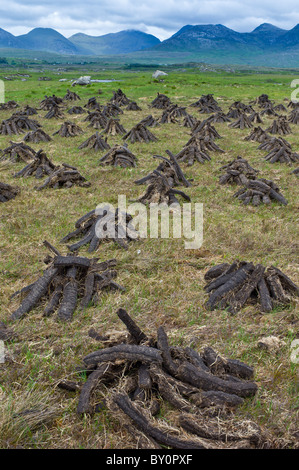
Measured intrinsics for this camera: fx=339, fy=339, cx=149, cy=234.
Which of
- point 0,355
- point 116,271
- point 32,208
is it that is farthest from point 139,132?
point 0,355

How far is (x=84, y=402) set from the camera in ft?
12.3

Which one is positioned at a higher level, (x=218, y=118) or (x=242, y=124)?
(x=218, y=118)

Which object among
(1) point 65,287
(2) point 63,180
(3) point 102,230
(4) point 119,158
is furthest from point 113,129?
(1) point 65,287

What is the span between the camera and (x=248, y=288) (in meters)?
6.07

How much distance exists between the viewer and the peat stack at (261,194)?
10906 millimetres

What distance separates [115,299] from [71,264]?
3.35 feet

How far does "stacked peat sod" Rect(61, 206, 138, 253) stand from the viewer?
813cm

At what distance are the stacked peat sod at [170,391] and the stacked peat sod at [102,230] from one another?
402 centimetres

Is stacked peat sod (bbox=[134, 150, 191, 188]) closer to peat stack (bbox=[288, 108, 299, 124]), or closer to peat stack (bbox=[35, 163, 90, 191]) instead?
peat stack (bbox=[35, 163, 90, 191])

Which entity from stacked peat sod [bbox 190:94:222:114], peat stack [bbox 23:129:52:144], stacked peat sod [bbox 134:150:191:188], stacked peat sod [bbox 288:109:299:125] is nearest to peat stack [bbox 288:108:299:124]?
stacked peat sod [bbox 288:109:299:125]

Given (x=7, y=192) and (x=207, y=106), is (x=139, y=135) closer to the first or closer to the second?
(x=7, y=192)

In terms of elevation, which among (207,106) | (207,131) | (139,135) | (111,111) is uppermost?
(207,106)

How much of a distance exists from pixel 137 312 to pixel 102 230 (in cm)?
316

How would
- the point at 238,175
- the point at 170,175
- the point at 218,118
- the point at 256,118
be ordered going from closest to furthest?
1. the point at 170,175
2. the point at 238,175
3. the point at 218,118
4. the point at 256,118
